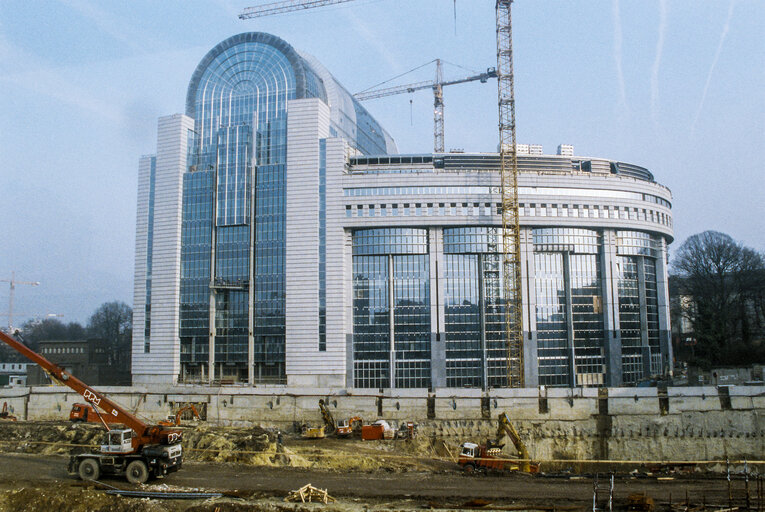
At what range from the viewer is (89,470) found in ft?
109

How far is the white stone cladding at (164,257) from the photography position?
78.9 metres

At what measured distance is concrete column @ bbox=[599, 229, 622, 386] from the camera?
262ft

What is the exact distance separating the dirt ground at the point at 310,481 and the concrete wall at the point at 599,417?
34.3 ft

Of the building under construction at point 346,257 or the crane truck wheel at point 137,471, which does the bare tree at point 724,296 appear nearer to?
the building under construction at point 346,257

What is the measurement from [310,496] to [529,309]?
176 ft

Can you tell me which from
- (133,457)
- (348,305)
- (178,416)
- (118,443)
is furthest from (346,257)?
(133,457)

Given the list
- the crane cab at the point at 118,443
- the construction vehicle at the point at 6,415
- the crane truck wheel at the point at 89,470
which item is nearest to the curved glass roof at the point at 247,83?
the construction vehicle at the point at 6,415

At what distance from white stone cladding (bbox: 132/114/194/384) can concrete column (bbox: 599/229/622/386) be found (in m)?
55.9

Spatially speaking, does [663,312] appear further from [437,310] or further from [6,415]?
[6,415]

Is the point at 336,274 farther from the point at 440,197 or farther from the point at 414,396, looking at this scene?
the point at 414,396

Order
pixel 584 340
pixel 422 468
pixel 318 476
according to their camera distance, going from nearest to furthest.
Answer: pixel 318 476
pixel 422 468
pixel 584 340

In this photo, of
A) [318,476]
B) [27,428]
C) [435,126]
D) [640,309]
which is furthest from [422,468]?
[435,126]

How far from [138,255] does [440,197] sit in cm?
4129

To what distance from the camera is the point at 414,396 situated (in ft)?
188
